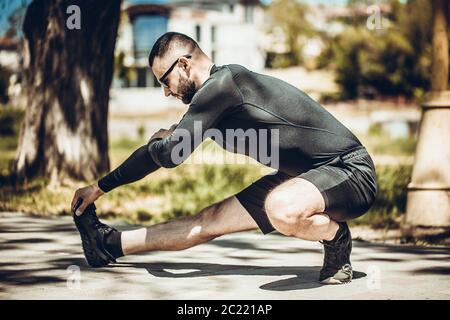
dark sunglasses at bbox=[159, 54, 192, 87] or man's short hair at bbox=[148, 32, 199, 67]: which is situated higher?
man's short hair at bbox=[148, 32, 199, 67]

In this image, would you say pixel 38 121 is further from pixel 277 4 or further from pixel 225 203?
pixel 277 4

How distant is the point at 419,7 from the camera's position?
4391cm

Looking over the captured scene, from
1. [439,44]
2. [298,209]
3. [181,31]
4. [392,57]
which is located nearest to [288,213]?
[298,209]

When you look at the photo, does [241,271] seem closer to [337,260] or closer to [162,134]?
[337,260]

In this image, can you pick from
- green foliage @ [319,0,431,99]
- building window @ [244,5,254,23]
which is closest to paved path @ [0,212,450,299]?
green foliage @ [319,0,431,99]

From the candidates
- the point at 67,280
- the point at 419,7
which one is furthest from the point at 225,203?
the point at 419,7

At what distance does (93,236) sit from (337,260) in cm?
136

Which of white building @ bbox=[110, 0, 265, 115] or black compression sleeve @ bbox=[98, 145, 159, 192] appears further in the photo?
white building @ bbox=[110, 0, 265, 115]

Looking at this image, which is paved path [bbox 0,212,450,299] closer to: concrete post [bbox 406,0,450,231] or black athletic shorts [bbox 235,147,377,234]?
black athletic shorts [bbox 235,147,377,234]

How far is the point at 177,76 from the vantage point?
4.67 meters

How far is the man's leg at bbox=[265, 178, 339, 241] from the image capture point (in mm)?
4410

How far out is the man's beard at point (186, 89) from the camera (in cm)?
468

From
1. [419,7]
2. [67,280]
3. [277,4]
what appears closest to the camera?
[67,280]

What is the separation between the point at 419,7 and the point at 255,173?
34.5 metres
